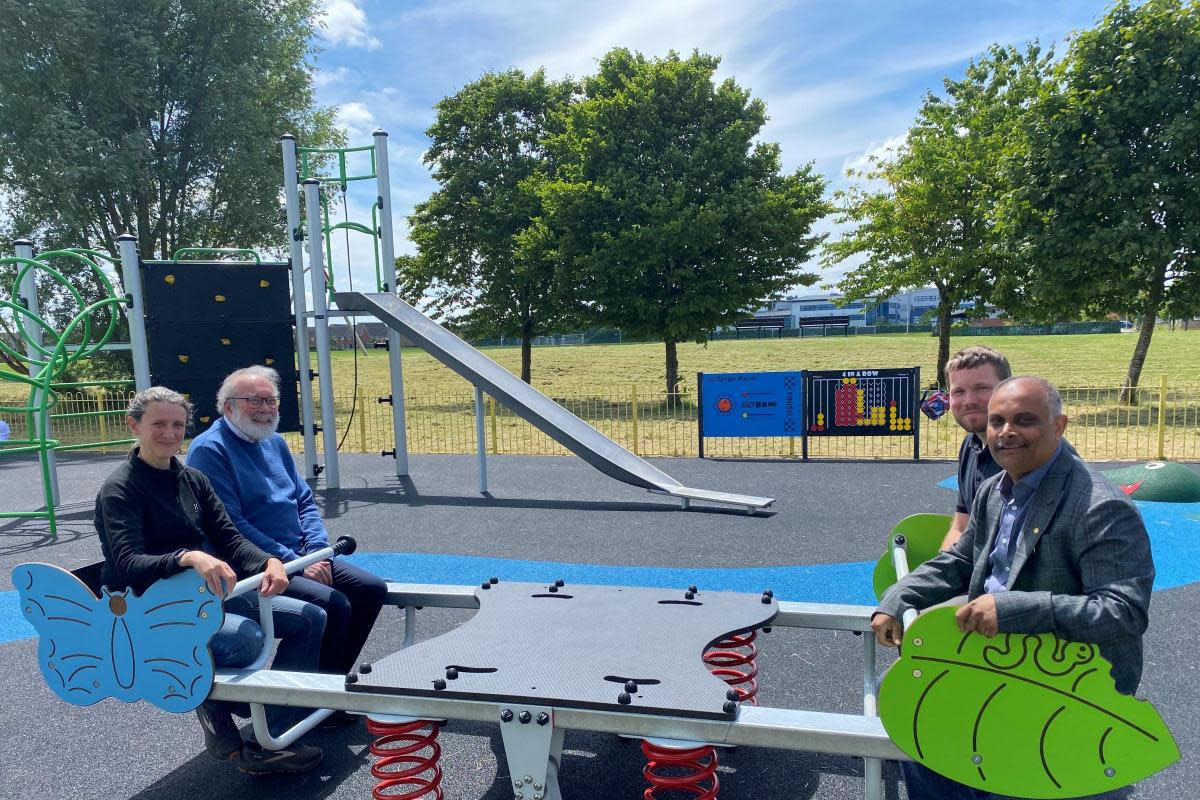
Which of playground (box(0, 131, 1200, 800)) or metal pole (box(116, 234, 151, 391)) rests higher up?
metal pole (box(116, 234, 151, 391))

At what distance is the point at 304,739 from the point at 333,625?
0.54 metres

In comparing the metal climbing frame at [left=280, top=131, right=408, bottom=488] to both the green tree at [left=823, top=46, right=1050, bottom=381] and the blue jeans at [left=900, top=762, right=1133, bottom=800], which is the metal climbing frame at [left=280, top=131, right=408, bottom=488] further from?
the green tree at [left=823, top=46, right=1050, bottom=381]

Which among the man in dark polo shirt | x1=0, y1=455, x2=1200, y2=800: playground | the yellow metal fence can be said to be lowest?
the yellow metal fence

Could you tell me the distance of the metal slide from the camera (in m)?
7.88

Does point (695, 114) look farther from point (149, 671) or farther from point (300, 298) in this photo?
point (149, 671)

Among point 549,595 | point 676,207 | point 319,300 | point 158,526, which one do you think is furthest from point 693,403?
point 158,526

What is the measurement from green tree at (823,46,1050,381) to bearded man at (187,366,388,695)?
18.0 m

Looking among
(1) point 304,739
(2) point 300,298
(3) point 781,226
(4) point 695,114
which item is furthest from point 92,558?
(4) point 695,114

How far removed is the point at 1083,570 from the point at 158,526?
3.12 meters

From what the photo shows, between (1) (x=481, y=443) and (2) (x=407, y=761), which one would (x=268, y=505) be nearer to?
(2) (x=407, y=761)

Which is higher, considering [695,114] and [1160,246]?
[695,114]

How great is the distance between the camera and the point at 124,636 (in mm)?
2568

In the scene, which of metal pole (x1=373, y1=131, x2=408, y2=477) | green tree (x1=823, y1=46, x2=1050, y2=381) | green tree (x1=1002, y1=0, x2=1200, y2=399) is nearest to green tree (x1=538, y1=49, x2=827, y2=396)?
green tree (x1=823, y1=46, x2=1050, y2=381)

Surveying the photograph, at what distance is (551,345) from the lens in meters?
61.7
